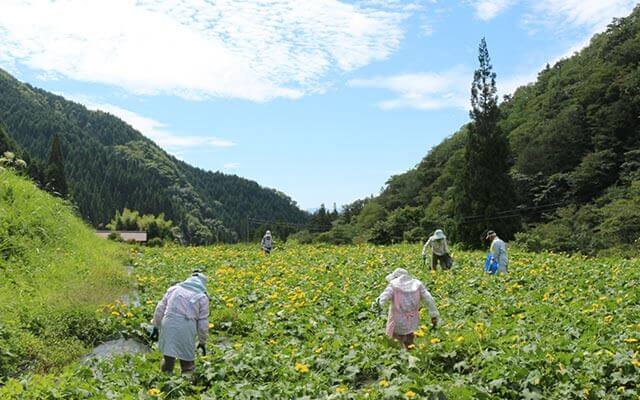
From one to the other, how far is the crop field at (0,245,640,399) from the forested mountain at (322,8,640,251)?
912 inches

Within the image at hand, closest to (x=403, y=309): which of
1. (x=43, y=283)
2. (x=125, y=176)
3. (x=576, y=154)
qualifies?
(x=43, y=283)

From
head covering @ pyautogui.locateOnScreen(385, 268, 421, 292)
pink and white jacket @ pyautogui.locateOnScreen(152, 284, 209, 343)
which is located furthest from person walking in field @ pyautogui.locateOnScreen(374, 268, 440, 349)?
pink and white jacket @ pyautogui.locateOnScreen(152, 284, 209, 343)

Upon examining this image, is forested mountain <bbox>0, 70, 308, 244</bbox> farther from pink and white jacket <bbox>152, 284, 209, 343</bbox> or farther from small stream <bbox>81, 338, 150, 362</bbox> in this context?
pink and white jacket <bbox>152, 284, 209, 343</bbox>

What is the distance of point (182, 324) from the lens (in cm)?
773

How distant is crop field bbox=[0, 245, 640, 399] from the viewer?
263 inches

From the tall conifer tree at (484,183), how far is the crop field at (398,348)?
23159 mm

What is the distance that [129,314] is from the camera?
441 inches

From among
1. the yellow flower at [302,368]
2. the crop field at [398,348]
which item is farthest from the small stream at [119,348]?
the yellow flower at [302,368]

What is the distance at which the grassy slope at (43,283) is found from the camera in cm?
940

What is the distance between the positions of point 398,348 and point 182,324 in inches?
126

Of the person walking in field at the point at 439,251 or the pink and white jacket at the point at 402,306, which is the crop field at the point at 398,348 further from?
the person walking in field at the point at 439,251

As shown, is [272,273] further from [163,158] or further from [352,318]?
[163,158]

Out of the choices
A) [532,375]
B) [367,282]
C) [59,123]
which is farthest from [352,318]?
[59,123]

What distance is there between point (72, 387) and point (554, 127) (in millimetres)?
49564
